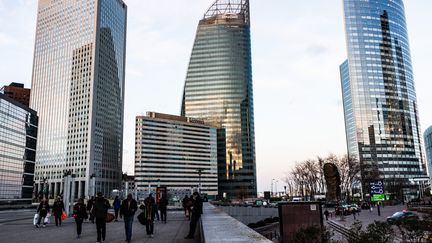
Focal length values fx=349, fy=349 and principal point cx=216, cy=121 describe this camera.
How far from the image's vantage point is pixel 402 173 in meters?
168

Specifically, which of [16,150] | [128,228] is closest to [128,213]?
[128,228]

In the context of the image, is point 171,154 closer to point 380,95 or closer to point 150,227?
point 380,95

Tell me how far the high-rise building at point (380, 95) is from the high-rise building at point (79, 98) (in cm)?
12626

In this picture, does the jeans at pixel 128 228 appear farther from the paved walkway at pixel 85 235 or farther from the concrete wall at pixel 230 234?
the concrete wall at pixel 230 234

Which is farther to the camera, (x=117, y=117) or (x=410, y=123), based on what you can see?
(x=117, y=117)

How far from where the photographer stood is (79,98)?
588 feet

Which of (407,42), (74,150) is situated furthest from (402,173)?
(74,150)

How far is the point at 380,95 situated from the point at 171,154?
111m

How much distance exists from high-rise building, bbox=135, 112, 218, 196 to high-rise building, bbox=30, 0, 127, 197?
20344 millimetres

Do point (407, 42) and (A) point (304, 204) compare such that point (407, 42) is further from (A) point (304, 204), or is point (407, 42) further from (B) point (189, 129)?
(A) point (304, 204)

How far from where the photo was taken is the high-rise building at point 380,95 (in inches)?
6663

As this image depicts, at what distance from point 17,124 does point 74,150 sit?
73.0 m

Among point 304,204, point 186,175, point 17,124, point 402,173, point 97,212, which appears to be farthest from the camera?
point 186,175

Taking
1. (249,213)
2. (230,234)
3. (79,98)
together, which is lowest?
(249,213)
